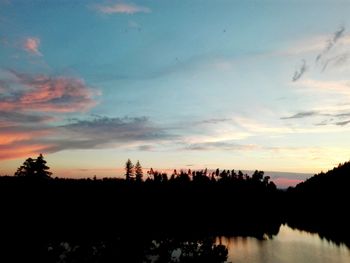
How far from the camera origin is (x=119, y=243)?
42344mm

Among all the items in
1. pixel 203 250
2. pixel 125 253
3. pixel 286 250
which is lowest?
pixel 286 250

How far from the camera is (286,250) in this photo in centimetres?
10156

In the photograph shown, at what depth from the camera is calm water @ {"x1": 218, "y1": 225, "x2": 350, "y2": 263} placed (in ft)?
287

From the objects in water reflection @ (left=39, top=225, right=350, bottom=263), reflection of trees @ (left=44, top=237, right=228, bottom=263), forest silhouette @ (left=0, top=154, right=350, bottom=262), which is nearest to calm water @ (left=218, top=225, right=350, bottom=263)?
water reflection @ (left=39, top=225, right=350, bottom=263)

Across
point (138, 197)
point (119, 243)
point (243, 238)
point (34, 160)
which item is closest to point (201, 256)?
point (119, 243)

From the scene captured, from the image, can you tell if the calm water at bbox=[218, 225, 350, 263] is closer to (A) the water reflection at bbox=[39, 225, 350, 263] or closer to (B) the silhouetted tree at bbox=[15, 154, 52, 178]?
(A) the water reflection at bbox=[39, 225, 350, 263]

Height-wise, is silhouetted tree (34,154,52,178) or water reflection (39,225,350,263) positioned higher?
silhouetted tree (34,154,52,178)

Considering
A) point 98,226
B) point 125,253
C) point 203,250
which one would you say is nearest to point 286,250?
point 98,226

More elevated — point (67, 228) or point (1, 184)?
point (1, 184)

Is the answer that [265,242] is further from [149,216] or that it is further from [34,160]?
[34,160]

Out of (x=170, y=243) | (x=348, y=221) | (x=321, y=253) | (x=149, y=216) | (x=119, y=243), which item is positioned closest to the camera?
(x=119, y=243)

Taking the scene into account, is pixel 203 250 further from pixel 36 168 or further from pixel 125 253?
pixel 36 168

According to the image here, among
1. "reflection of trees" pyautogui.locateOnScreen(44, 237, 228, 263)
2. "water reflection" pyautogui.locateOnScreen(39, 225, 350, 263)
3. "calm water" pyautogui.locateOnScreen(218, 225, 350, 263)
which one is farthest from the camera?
"calm water" pyautogui.locateOnScreen(218, 225, 350, 263)

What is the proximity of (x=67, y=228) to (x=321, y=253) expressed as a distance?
69.2 m
